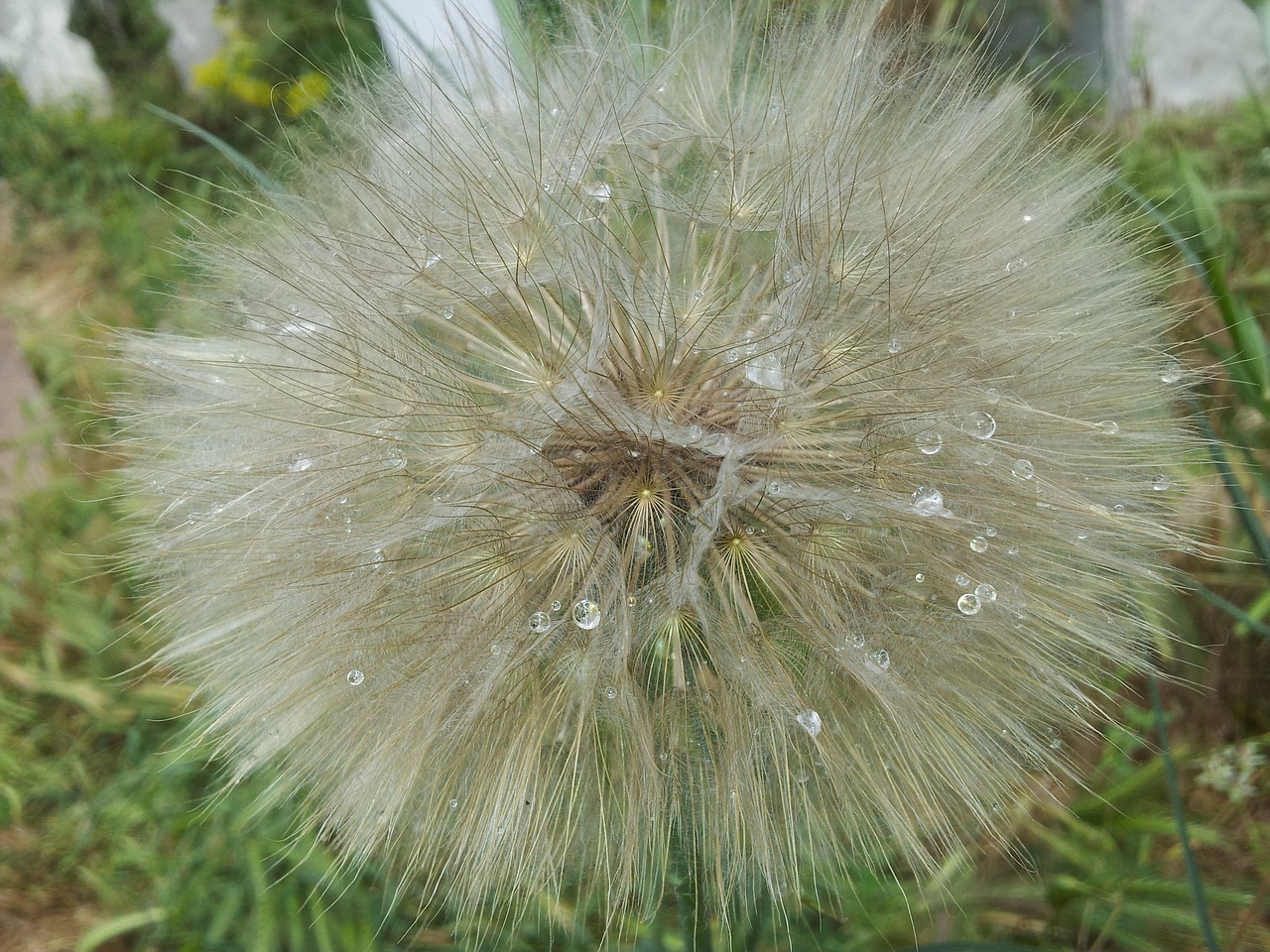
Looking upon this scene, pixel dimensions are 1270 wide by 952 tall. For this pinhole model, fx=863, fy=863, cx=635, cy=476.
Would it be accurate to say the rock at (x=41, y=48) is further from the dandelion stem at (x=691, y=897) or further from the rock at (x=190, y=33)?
the dandelion stem at (x=691, y=897)

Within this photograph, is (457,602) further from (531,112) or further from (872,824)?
(531,112)

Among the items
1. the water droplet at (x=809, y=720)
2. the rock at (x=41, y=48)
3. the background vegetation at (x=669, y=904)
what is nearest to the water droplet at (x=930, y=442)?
the water droplet at (x=809, y=720)

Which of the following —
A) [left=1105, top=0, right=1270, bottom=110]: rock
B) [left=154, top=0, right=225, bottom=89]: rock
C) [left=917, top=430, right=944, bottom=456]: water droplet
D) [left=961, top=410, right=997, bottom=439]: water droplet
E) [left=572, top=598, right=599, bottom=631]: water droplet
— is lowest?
[left=154, top=0, right=225, bottom=89]: rock

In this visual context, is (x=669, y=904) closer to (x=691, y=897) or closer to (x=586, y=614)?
(x=691, y=897)

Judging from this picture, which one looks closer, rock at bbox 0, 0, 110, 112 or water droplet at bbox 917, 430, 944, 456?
water droplet at bbox 917, 430, 944, 456

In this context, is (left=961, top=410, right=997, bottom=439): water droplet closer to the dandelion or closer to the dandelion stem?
the dandelion

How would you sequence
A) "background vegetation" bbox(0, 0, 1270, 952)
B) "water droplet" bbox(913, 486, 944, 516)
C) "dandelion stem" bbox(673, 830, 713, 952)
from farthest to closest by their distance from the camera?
1. "background vegetation" bbox(0, 0, 1270, 952)
2. "dandelion stem" bbox(673, 830, 713, 952)
3. "water droplet" bbox(913, 486, 944, 516)

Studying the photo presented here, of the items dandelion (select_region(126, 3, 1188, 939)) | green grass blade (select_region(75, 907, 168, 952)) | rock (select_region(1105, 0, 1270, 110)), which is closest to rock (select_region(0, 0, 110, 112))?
green grass blade (select_region(75, 907, 168, 952))
